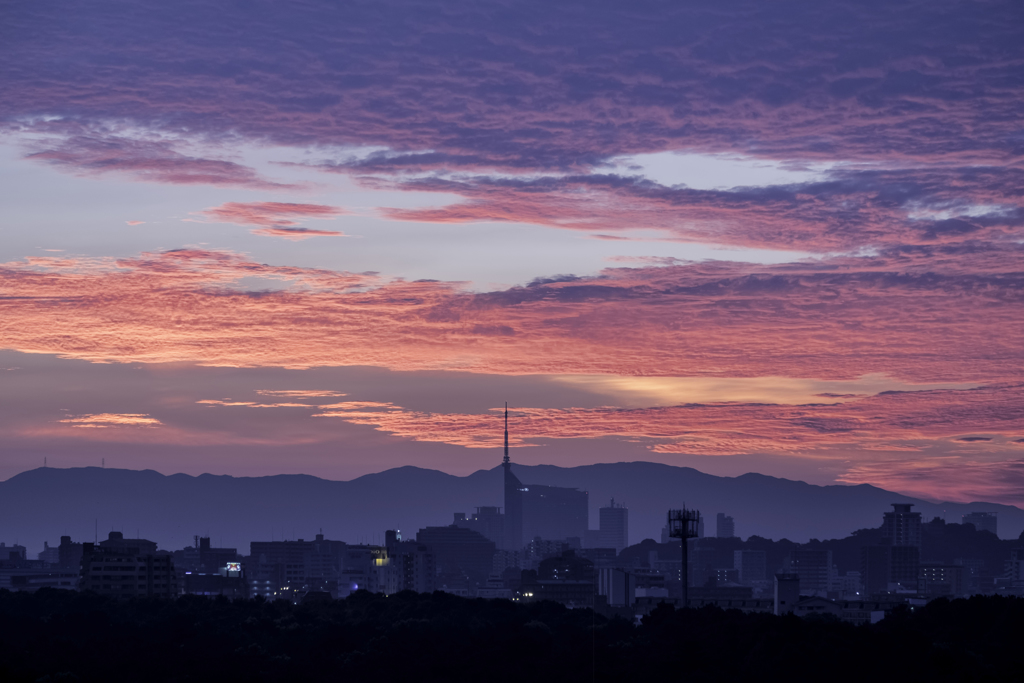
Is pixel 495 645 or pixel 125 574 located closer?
pixel 495 645

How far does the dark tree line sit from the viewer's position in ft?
228

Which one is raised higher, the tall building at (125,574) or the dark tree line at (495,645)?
the tall building at (125,574)

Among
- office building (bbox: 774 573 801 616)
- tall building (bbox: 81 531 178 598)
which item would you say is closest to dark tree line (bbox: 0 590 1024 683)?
office building (bbox: 774 573 801 616)

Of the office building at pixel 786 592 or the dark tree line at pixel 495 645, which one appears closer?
the dark tree line at pixel 495 645

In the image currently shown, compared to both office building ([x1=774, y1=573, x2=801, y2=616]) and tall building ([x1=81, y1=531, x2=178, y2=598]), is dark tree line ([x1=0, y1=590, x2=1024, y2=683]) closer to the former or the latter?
office building ([x1=774, y1=573, x2=801, y2=616])

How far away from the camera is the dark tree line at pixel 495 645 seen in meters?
69.4

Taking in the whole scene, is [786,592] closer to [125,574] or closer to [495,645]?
[495,645]

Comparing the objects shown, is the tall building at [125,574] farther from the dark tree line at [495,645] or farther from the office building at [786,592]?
the office building at [786,592]

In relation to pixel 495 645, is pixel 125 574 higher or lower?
higher

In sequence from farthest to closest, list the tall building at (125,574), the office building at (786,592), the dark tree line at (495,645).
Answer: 1. the tall building at (125,574)
2. the office building at (786,592)
3. the dark tree line at (495,645)

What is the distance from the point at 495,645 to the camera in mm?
89562

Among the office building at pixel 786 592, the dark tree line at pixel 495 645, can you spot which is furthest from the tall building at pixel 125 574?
the office building at pixel 786 592

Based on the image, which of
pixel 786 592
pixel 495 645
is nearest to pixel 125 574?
pixel 786 592

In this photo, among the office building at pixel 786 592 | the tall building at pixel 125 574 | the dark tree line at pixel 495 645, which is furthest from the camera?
the tall building at pixel 125 574
